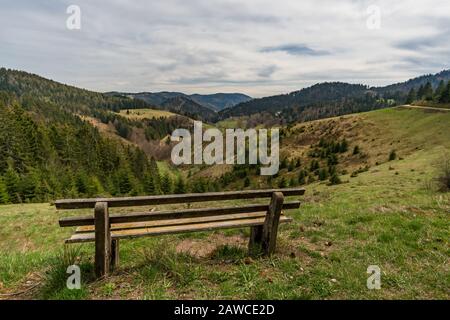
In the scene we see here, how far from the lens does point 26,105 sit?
152250 millimetres

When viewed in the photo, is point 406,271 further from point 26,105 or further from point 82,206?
point 26,105

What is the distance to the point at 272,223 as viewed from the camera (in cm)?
596

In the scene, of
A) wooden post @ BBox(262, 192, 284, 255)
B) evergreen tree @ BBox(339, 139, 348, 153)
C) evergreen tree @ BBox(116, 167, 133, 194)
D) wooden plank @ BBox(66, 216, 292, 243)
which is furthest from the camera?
evergreen tree @ BBox(339, 139, 348, 153)

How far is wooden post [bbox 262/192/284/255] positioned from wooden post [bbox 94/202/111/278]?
3.22 meters

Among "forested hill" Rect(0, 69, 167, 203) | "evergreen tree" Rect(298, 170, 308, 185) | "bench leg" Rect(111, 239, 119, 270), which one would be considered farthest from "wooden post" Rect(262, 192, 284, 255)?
"evergreen tree" Rect(298, 170, 308, 185)

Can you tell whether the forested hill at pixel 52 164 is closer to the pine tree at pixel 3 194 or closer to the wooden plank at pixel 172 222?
the pine tree at pixel 3 194

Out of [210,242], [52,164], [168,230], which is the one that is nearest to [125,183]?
[52,164]

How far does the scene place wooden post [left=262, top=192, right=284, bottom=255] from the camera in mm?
5759

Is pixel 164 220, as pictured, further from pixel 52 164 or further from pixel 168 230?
pixel 52 164

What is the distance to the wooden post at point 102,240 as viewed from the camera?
4.57 metres

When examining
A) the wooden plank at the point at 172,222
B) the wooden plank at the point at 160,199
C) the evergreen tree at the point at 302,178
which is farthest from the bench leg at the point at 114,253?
the evergreen tree at the point at 302,178

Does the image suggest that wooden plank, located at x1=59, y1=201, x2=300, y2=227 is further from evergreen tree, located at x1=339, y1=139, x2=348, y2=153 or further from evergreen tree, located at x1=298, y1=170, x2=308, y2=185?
evergreen tree, located at x1=339, y1=139, x2=348, y2=153

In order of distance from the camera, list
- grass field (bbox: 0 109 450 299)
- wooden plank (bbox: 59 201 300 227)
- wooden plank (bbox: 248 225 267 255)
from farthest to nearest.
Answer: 1. wooden plank (bbox: 248 225 267 255)
2. wooden plank (bbox: 59 201 300 227)
3. grass field (bbox: 0 109 450 299)

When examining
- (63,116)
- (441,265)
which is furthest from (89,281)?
(63,116)
